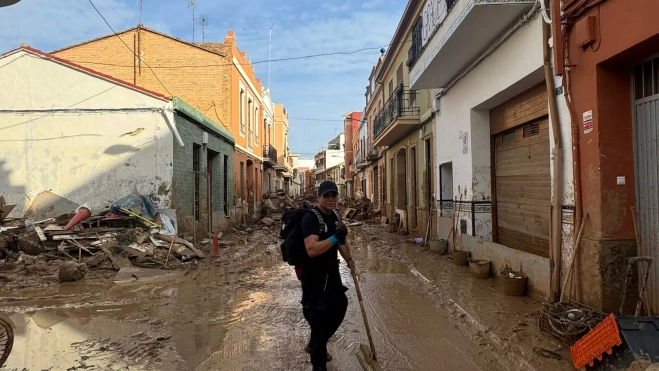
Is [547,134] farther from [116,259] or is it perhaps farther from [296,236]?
[116,259]

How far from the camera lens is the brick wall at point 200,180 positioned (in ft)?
36.5

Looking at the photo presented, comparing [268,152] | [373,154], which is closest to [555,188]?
[373,154]

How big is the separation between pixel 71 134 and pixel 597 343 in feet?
39.1

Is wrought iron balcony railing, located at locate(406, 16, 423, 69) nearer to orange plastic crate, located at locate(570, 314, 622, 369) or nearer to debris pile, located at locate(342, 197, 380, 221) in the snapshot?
orange plastic crate, located at locate(570, 314, 622, 369)

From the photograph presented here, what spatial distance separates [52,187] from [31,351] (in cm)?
792

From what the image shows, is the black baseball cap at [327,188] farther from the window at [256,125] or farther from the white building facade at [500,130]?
the window at [256,125]

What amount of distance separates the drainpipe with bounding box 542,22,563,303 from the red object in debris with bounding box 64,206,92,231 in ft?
30.9

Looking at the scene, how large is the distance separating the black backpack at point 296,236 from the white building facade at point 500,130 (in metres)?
3.50

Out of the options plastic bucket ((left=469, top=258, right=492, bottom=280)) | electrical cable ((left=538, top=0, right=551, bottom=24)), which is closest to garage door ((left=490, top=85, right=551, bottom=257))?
plastic bucket ((left=469, top=258, right=492, bottom=280))

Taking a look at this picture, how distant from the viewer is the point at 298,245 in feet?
11.4

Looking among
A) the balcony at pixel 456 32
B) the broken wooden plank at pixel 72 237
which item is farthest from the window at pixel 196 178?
the balcony at pixel 456 32

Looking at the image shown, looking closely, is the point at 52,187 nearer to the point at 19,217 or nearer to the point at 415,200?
the point at 19,217

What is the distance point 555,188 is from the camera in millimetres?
5309

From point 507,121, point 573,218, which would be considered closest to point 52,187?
point 507,121
